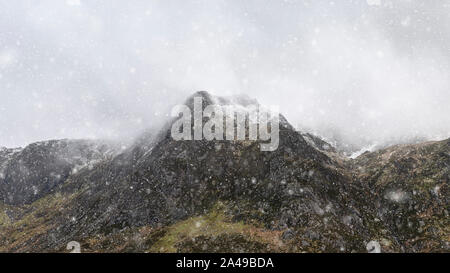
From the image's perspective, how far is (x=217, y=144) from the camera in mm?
72250

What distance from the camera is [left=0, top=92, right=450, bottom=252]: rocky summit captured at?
44.6 m

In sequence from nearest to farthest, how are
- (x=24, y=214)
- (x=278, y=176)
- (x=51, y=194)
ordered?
(x=278, y=176), (x=24, y=214), (x=51, y=194)

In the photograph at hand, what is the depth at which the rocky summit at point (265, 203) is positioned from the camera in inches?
1756

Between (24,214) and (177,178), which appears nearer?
(177,178)

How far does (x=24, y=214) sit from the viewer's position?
12938cm

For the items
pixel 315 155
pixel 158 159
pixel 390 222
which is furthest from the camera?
pixel 158 159

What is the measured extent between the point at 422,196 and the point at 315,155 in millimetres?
21385

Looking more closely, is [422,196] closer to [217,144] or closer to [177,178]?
[217,144]

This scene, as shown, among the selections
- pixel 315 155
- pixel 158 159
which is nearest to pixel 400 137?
pixel 315 155

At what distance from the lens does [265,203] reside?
53.6 m

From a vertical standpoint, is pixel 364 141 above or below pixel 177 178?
below
